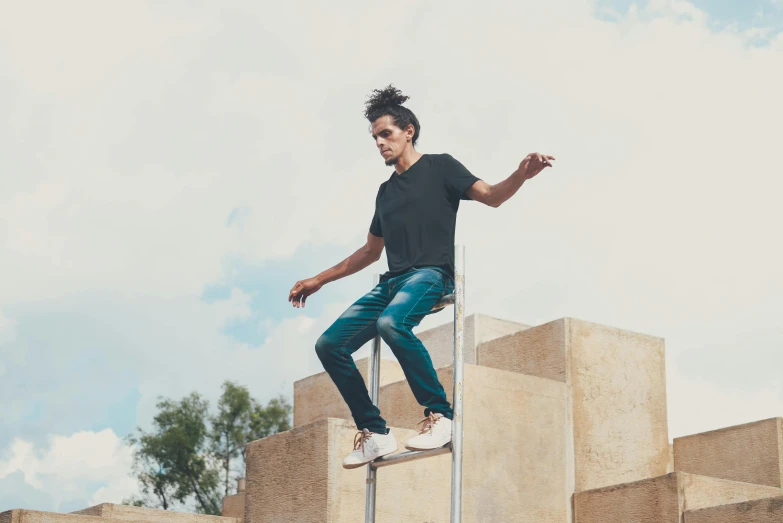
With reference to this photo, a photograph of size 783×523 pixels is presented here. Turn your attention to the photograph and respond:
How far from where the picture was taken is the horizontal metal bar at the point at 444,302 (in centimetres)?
568

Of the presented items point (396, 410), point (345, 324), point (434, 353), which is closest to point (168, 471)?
point (434, 353)

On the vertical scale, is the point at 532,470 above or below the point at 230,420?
below

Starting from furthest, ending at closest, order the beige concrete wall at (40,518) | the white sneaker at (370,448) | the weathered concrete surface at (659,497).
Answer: the weathered concrete surface at (659,497), the beige concrete wall at (40,518), the white sneaker at (370,448)

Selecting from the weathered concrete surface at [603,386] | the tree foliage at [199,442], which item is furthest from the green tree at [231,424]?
the weathered concrete surface at [603,386]

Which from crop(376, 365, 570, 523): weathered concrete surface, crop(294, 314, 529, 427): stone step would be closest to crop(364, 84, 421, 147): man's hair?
crop(376, 365, 570, 523): weathered concrete surface

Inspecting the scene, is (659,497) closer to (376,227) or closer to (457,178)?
(376,227)

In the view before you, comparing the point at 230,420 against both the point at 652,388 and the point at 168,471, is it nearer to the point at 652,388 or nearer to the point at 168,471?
the point at 168,471

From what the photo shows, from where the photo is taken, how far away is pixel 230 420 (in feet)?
97.5

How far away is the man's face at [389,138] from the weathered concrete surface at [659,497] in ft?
19.3

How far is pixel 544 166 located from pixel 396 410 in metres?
7.04

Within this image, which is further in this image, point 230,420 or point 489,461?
point 230,420

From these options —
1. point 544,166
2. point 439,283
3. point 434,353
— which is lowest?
point 439,283

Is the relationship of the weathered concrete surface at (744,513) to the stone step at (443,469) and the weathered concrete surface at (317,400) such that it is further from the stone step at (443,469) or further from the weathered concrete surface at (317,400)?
the weathered concrete surface at (317,400)

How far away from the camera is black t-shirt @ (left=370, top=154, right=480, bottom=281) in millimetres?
5711
